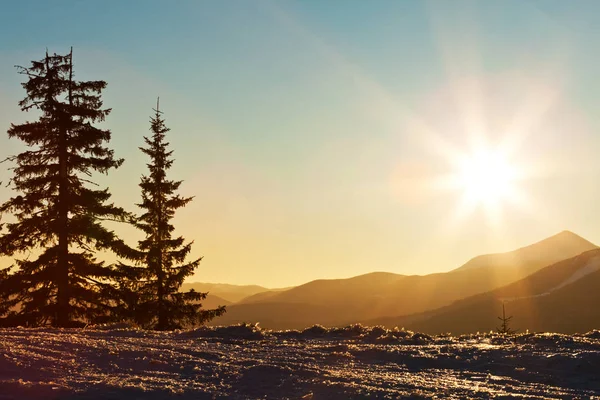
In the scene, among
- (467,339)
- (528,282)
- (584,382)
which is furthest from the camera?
(528,282)

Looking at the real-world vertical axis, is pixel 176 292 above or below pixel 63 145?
below

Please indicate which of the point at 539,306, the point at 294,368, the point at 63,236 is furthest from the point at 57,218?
the point at 539,306

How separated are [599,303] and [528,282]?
3289 centimetres

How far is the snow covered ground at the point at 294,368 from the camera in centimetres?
890

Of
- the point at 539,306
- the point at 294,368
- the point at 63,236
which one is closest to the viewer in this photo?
the point at 294,368

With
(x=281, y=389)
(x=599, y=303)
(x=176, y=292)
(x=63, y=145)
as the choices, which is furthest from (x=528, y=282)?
(x=281, y=389)

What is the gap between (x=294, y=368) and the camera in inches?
432

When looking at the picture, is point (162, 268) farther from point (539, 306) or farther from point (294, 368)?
point (539, 306)

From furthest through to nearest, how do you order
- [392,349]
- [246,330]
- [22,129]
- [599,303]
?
[599,303]
[22,129]
[246,330]
[392,349]

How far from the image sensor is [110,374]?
9664mm

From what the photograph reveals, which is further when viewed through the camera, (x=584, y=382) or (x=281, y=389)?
(x=584, y=382)

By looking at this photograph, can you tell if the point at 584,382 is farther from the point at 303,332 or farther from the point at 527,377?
the point at 303,332

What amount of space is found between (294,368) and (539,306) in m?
118

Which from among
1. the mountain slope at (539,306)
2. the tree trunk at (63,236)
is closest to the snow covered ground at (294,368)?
the tree trunk at (63,236)
